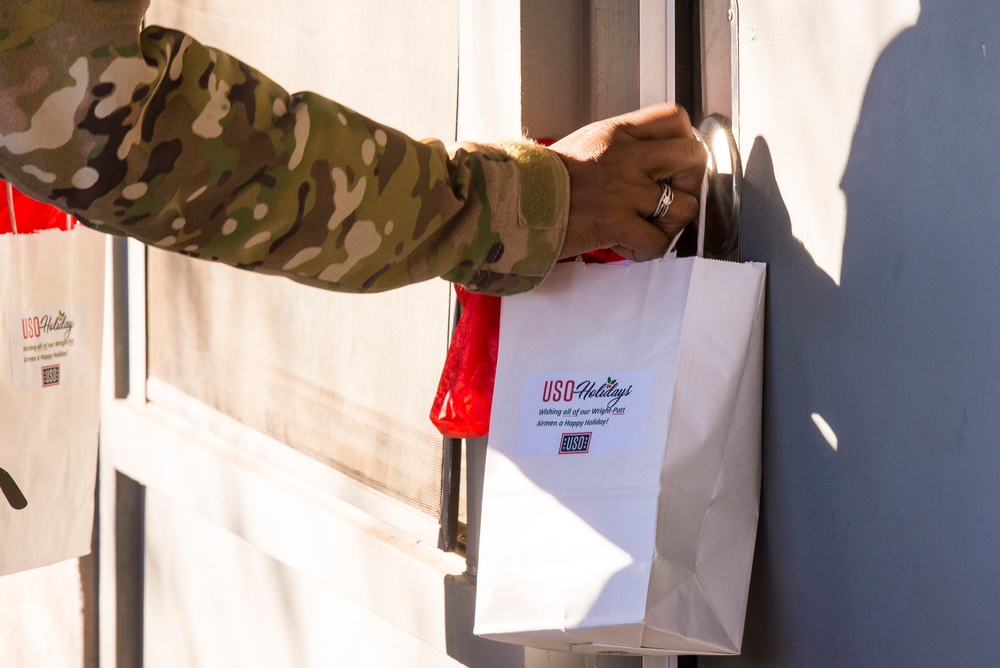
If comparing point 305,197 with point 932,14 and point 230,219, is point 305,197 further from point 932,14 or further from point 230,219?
point 932,14

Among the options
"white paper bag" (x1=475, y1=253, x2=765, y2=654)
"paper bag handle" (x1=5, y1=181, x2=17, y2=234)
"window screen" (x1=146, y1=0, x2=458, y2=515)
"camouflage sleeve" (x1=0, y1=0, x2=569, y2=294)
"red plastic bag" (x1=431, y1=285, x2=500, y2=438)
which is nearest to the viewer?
"camouflage sleeve" (x1=0, y1=0, x2=569, y2=294)

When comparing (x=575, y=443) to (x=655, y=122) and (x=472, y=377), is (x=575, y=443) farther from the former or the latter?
(x=655, y=122)

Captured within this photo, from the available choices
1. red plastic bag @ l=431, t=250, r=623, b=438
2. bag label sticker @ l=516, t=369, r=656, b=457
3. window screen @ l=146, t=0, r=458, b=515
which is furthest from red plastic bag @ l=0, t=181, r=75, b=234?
bag label sticker @ l=516, t=369, r=656, b=457

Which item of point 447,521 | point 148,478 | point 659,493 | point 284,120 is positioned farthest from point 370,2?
point 148,478

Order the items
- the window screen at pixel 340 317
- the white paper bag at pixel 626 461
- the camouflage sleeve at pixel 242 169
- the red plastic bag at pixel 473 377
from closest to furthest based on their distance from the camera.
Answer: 1. the camouflage sleeve at pixel 242 169
2. the white paper bag at pixel 626 461
3. the red plastic bag at pixel 473 377
4. the window screen at pixel 340 317

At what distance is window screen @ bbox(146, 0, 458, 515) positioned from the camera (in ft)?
3.76

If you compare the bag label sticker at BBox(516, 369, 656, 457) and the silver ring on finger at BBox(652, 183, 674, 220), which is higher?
the silver ring on finger at BBox(652, 183, 674, 220)

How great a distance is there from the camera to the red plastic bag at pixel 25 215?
4.54 feet

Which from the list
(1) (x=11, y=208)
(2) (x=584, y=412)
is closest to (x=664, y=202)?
(2) (x=584, y=412)

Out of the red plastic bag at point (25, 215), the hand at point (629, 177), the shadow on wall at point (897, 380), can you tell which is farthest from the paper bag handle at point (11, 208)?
the shadow on wall at point (897, 380)

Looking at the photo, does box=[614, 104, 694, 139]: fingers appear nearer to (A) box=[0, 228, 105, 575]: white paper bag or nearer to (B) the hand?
(B) the hand

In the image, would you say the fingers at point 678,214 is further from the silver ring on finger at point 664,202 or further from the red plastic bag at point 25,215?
the red plastic bag at point 25,215

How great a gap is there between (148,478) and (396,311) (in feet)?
2.75

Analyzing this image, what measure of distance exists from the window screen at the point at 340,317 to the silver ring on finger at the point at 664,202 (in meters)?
0.32
